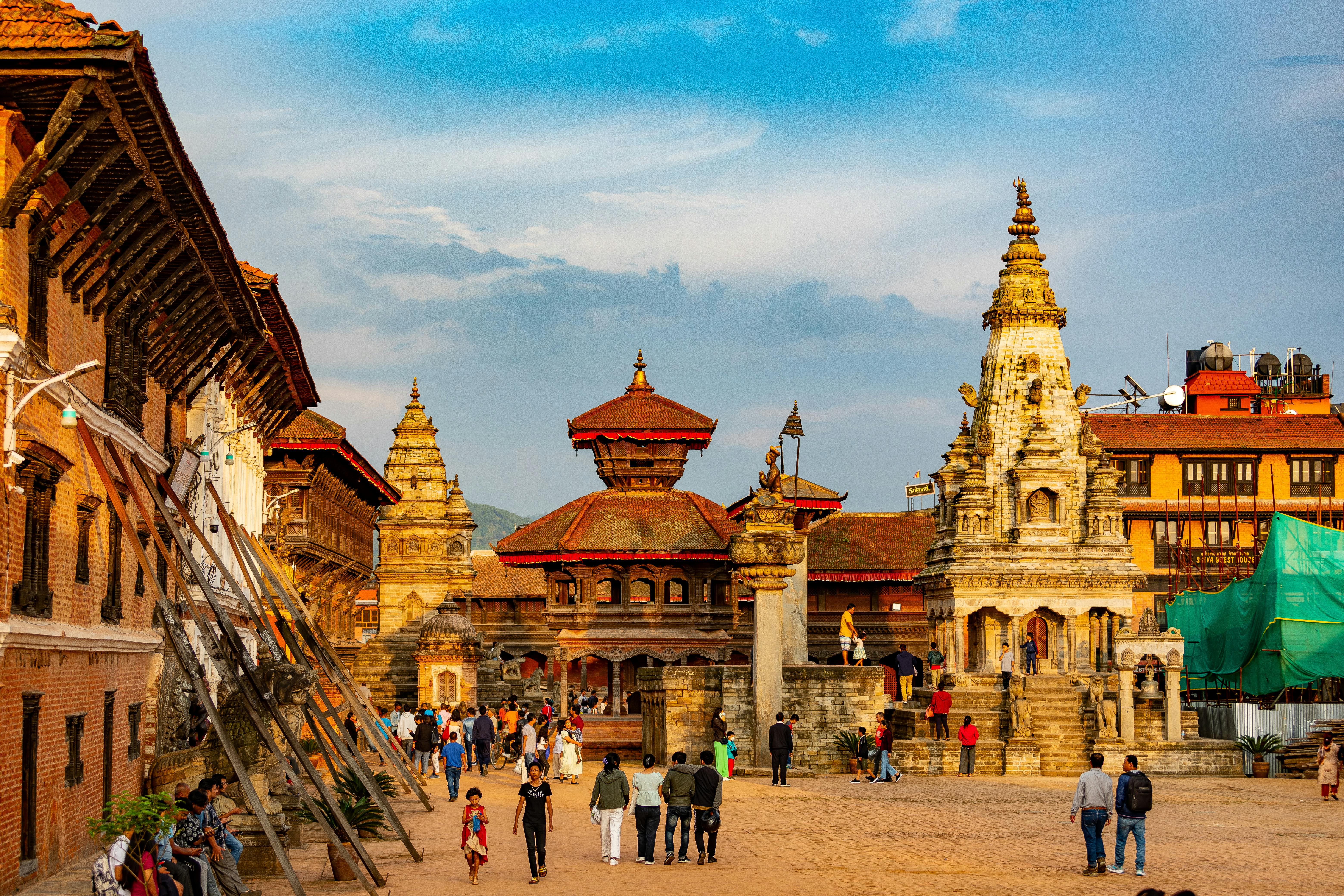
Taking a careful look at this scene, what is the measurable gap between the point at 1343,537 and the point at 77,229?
3833 cm

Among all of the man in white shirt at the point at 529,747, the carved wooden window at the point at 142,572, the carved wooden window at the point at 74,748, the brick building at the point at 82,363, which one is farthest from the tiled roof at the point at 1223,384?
the carved wooden window at the point at 74,748

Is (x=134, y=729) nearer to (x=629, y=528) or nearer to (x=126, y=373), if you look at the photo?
(x=126, y=373)

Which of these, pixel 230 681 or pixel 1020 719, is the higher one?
pixel 230 681

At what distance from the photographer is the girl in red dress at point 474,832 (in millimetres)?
18031

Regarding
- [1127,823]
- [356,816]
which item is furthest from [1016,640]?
[356,816]

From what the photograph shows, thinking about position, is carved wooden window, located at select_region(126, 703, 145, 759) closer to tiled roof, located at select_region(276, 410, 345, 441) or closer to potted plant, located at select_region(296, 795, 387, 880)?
potted plant, located at select_region(296, 795, 387, 880)

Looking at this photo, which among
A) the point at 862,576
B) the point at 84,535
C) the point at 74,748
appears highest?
the point at 862,576

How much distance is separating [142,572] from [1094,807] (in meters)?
13.2

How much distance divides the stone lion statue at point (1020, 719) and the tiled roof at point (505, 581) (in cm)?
3647

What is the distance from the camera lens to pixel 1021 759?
40.0 m

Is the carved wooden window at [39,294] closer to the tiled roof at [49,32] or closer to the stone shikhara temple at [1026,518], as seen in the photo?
the tiled roof at [49,32]

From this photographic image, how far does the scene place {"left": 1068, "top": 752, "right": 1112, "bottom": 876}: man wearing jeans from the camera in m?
18.9

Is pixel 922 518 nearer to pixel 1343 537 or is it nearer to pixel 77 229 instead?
pixel 1343 537

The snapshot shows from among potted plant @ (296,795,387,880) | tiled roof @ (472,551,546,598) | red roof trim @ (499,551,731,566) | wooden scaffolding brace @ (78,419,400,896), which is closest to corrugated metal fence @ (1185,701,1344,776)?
red roof trim @ (499,551,731,566)
